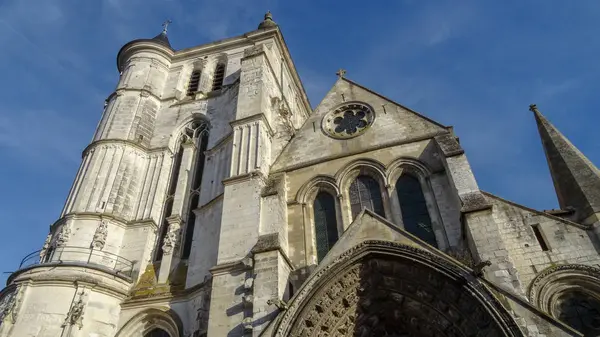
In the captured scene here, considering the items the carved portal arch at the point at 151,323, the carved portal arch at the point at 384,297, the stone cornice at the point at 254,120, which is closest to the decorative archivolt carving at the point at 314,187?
the stone cornice at the point at 254,120

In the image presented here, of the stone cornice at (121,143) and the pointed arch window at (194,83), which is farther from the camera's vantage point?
the pointed arch window at (194,83)

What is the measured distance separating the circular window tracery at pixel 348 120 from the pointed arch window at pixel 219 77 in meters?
6.74

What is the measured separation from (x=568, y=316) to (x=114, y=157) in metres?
13.3

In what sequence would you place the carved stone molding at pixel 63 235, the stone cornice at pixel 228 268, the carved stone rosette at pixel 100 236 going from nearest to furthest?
the stone cornice at pixel 228 268 < the carved stone molding at pixel 63 235 < the carved stone rosette at pixel 100 236

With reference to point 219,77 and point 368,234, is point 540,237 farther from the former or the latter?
point 219,77

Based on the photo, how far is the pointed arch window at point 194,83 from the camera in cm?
1954

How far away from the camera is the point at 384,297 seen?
9.47m

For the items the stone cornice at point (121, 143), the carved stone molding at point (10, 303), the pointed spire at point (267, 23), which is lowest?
the carved stone molding at point (10, 303)

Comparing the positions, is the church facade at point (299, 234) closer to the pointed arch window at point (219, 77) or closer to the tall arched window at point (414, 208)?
the tall arched window at point (414, 208)

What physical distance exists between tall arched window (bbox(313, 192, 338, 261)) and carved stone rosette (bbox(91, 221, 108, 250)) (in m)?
5.95

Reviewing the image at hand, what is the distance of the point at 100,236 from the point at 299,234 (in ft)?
18.6

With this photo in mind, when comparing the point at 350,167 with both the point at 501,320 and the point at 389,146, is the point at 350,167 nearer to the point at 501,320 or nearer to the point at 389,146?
the point at 389,146

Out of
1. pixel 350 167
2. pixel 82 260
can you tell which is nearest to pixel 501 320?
pixel 350 167

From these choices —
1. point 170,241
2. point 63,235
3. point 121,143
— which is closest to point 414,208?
point 170,241
